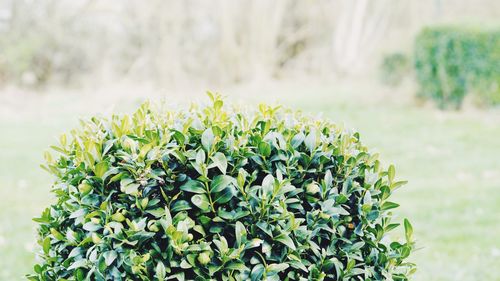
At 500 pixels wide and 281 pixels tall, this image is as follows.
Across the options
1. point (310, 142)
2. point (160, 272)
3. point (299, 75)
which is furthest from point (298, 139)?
point (299, 75)

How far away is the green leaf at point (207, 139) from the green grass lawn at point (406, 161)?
0.72m

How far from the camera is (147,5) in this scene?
17406 millimetres

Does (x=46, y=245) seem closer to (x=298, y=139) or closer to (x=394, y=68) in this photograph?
(x=298, y=139)

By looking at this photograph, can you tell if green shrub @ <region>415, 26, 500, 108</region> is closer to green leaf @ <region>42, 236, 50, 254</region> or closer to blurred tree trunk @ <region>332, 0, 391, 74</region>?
blurred tree trunk @ <region>332, 0, 391, 74</region>

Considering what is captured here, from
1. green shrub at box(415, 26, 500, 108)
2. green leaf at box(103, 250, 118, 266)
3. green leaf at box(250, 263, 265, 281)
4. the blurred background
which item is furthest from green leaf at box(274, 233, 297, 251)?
green shrub at box(415, 26, 500, 108)

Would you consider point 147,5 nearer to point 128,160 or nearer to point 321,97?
point 321,97

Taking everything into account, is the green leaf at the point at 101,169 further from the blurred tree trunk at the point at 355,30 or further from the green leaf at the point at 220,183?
the blurred tree trunk at the point at 355,30

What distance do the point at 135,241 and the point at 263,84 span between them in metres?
15.9

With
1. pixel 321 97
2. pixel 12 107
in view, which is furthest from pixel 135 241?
pixel 12 107

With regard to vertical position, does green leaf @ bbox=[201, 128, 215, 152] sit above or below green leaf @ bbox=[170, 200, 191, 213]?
above

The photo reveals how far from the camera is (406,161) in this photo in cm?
923

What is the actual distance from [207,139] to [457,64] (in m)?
10.4

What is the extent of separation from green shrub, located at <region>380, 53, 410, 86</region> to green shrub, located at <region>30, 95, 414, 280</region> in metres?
11.6

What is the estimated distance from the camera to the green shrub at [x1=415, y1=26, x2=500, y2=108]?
11.4 m
